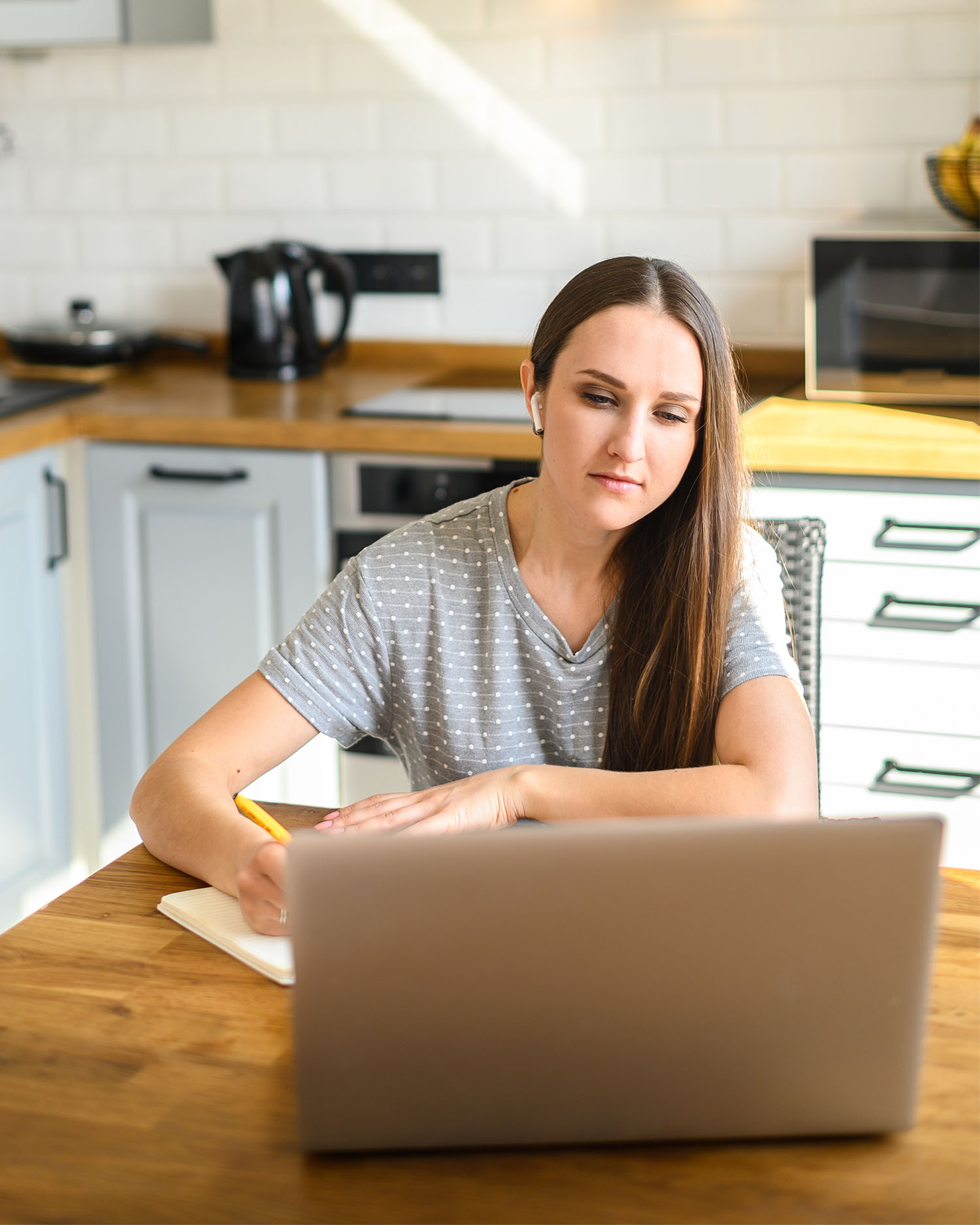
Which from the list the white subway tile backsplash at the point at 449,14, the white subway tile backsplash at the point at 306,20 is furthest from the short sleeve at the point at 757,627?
the white subway tile backsplash at the point at 306,20

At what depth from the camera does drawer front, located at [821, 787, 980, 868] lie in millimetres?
2186

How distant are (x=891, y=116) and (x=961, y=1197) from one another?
7.47 ft

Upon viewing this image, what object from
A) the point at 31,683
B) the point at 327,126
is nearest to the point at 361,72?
the point at 327,126

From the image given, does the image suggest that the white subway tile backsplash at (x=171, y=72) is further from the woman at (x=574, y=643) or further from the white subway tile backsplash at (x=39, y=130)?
the woman at (x=574, y=643)

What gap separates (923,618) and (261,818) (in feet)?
4.24

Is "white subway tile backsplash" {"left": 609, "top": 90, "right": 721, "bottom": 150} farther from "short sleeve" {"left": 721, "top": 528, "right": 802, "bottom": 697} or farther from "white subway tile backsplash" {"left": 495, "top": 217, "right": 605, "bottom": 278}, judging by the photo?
"short sleeve" {"left": 721, "top": 528, "right": 802, "bottom": 697}

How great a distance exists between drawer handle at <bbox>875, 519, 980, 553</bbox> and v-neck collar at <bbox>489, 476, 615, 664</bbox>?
0.86 m

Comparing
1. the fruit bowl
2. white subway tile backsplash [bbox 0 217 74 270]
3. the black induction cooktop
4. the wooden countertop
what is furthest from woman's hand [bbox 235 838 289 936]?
white subway tile backsplash [bbox 0 217 74 270]

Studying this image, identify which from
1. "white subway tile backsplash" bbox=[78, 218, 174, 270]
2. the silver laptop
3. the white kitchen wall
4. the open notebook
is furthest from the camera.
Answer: "white subway tile backsplash" bbox=[78, 218, 174, 270]

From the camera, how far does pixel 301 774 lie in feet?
8.17

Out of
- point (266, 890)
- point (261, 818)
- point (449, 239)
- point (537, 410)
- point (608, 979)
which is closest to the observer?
point (608, 979)

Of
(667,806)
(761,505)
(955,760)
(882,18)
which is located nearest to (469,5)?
(882,18)

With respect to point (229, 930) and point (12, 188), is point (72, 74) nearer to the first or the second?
point (12, 188)

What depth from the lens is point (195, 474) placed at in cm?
244
